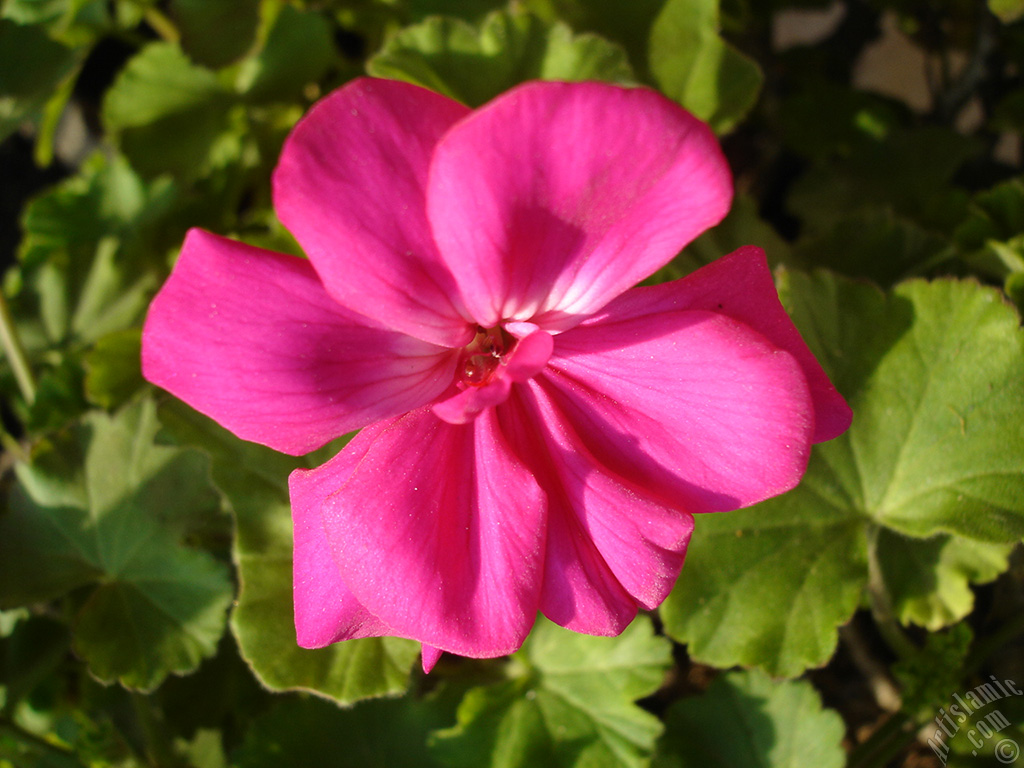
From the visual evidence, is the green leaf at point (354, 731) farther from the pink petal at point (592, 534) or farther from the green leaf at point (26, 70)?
the green leaf at point (26, 70)

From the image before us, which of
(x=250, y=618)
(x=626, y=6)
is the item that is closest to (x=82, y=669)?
(x=250, y=618)

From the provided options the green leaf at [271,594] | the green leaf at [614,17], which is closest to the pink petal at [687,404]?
the green leaf at [271,594]

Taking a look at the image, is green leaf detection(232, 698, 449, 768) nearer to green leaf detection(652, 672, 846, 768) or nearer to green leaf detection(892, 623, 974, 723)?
green leaf detection(652, 672, 846, 768)

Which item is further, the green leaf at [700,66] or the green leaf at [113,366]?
the green leaf at [113,366]

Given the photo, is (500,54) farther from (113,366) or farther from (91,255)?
(91,255)

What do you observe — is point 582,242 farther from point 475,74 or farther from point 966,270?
point 966,270

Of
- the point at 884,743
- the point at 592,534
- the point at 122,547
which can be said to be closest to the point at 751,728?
the point at 884,743
